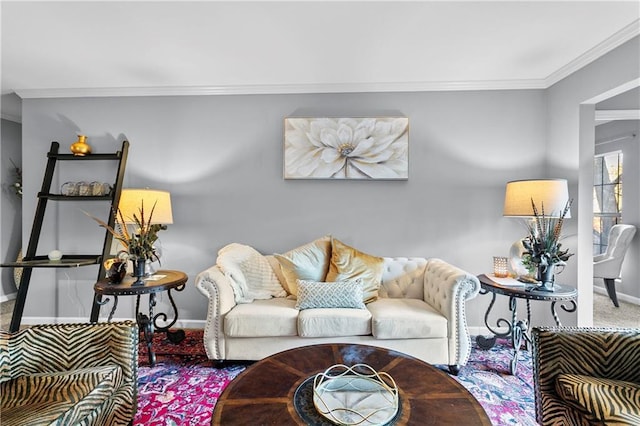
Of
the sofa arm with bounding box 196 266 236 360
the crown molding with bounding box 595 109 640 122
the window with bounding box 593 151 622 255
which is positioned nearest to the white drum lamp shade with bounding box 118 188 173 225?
the sofa arm with bounding box 196 266 236 360

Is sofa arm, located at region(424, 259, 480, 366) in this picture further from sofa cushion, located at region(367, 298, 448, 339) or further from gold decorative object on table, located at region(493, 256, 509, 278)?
gold decorative object on table, located at region(493, 256, 509, 278)

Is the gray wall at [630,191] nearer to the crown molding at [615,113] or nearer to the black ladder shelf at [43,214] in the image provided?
the crown molding at [615,113]

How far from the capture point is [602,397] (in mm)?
1193

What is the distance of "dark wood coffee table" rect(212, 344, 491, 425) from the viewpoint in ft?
3.45

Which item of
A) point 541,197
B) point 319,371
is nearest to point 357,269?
point 319,371

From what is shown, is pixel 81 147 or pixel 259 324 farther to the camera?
pixel 81 147

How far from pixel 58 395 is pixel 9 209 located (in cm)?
414

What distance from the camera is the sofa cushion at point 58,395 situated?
113 cm

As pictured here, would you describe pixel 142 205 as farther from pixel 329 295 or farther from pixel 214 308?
pixel 329 295

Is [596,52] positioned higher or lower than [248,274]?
higher

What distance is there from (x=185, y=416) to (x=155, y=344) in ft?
3.90

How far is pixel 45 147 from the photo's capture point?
10.5ft

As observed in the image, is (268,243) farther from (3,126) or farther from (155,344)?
(3,126)

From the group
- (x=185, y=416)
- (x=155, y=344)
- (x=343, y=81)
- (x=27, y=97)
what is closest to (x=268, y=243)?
(x=155, y=344)
